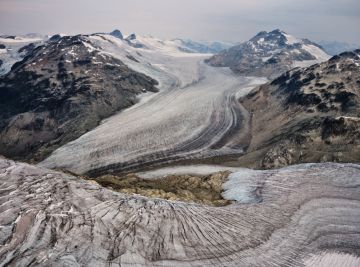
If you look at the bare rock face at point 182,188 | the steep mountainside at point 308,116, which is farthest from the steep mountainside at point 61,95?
the bare rock face at point 182,188

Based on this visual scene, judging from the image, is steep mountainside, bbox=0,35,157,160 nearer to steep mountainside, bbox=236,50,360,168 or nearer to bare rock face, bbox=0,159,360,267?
steep mountainside, bbox=236,50,360,168

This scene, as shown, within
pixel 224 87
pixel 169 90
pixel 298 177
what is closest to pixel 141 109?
pixel 169 90

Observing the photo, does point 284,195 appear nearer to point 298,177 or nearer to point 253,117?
point 298,177

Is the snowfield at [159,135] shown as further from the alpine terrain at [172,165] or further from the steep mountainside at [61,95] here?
the steep mountainside at [61,95]

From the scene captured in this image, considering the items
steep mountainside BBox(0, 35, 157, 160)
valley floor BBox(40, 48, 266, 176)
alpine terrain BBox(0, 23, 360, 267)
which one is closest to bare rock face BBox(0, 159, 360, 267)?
alpine terrain BBox(0, 23, 360, 267)

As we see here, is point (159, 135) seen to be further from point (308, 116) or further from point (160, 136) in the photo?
point (308, 116)

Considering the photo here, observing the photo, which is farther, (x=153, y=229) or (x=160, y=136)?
(x=160, y=136)

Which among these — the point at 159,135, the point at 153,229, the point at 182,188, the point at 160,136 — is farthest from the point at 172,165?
the point at 153,229
